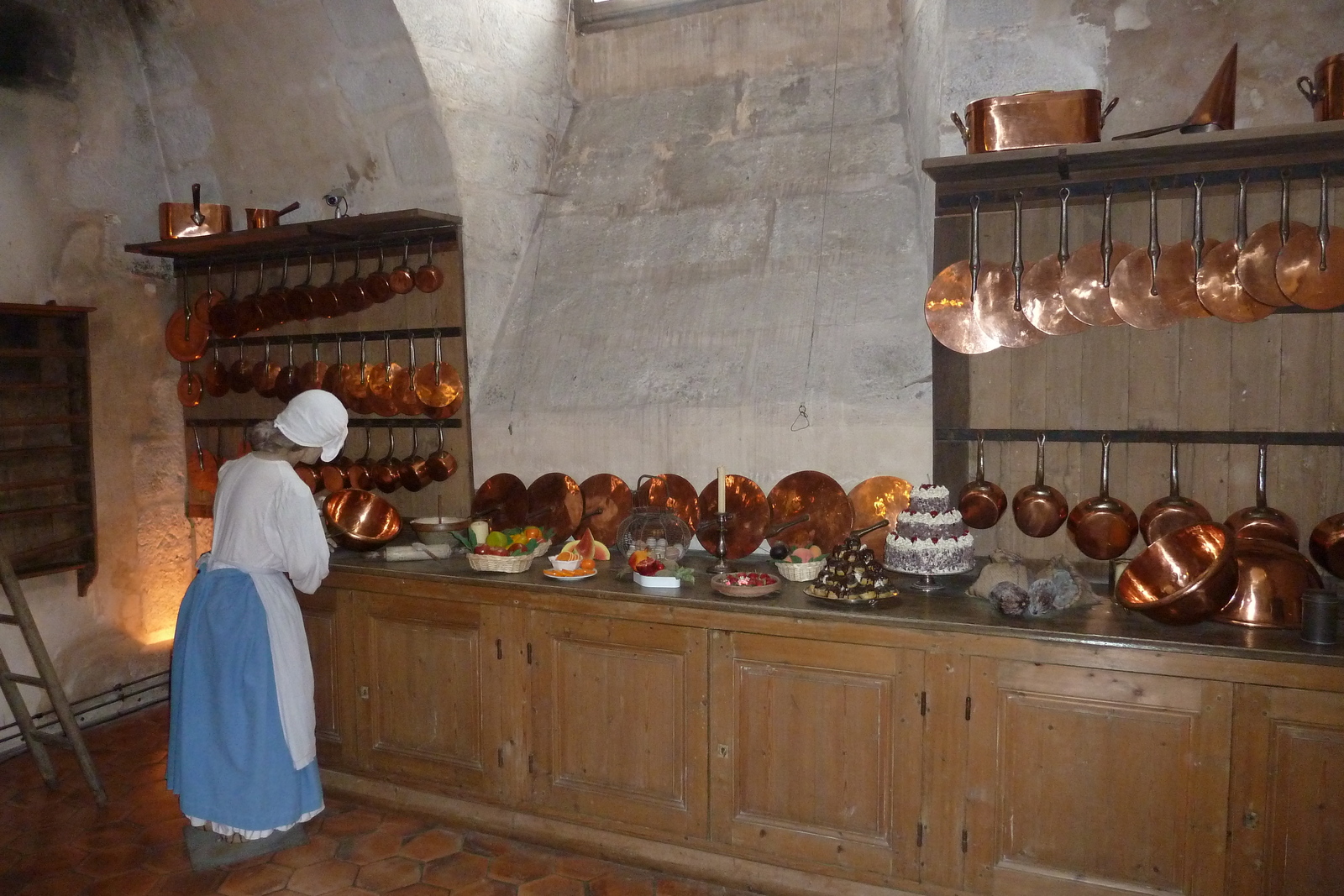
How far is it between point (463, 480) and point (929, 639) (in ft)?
6.83

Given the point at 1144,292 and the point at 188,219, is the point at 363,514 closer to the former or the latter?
the point at 188,219

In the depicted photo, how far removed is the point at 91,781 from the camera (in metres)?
3.36

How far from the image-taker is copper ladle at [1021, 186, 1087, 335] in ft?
9.37

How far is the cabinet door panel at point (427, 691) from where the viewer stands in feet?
10.2

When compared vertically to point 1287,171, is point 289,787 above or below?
below

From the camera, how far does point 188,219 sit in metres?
4.07

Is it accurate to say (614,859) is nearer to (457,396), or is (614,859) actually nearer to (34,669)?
(457,396)

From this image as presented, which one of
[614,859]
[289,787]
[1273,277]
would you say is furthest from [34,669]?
[1273,277]

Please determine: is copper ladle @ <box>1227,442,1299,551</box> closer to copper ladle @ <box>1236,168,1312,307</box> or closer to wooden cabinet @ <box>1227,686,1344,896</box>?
copper ladle @ <box>1236,168,1312,307</box>

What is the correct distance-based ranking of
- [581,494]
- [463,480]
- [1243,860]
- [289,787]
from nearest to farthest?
[1243,860] < [289,787] < [581,494] < [463,480]

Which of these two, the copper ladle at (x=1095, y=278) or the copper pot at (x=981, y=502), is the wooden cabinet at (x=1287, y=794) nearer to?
the copper pot at (x=981, y=502)

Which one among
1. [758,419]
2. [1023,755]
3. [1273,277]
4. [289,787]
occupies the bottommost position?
[289,787]

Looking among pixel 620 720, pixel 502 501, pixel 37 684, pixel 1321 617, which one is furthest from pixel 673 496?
pixel 37 684

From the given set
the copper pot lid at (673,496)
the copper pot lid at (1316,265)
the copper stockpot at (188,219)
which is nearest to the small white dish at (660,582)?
the copper pot lid at (673,496)
